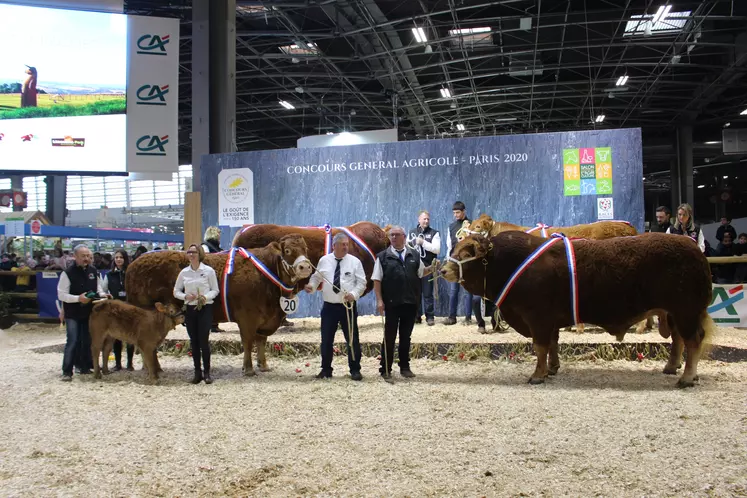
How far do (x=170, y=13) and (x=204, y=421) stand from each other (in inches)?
406

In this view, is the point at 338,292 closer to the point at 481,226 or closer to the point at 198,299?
the point at 198,299

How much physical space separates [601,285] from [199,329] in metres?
4.27

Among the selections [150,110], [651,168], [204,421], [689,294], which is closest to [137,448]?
[204,421]

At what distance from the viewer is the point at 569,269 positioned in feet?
19.7

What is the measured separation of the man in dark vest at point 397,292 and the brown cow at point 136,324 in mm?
2356

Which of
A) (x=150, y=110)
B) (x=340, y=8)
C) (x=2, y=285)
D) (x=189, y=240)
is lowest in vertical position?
(x=2, y=285)

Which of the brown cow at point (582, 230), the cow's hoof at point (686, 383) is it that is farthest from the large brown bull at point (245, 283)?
the cow's hoof at point (686, 383)

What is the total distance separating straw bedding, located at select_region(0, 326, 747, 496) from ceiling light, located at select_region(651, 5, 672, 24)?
10596 mm

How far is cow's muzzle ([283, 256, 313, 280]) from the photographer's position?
21.5ft

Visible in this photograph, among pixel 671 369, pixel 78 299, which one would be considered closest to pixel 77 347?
pixel 78 299

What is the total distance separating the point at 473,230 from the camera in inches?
324

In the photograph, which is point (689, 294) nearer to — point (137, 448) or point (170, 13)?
point (137, 448)

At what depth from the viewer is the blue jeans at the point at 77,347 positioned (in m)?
6.84

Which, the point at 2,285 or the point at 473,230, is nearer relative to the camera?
the point at 473,230
